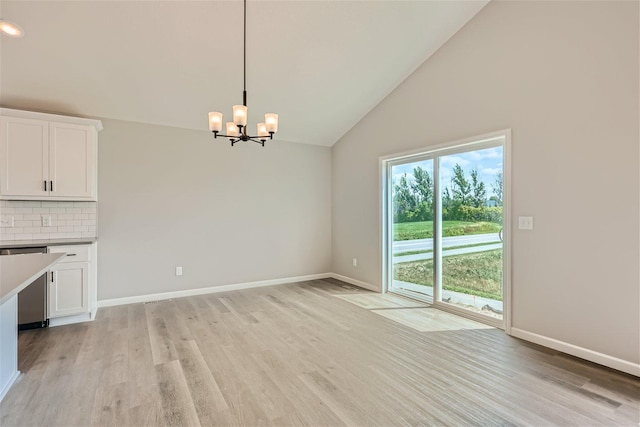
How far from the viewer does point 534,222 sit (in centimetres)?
307

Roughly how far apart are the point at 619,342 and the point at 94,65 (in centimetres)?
572

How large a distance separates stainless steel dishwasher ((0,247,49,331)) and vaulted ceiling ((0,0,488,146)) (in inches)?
77.7

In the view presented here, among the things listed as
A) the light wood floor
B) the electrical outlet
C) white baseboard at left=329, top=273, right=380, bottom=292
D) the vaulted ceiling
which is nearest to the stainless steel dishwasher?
the light wood floor

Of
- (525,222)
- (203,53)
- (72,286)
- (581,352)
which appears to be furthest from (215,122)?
(581,352)

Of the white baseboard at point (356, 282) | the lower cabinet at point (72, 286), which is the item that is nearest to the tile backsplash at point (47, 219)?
the lower cabinet at point (72, 286)

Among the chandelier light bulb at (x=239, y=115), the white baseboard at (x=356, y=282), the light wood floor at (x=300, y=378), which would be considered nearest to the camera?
the light wood floor at (x=300, y=378)

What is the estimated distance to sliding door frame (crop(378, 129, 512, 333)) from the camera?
3.28 meters

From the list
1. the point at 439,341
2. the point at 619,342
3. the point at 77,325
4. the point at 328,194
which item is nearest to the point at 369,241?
the point at 328,194

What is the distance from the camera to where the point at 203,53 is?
3.55m

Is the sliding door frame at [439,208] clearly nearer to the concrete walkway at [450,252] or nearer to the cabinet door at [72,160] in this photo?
the concrete walkway at [450,252]

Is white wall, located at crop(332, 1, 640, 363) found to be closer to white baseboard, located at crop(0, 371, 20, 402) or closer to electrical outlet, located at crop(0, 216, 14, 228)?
white baseboard, located at crop(0, 371, 20, 402)

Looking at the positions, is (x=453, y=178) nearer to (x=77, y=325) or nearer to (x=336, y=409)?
(x=336, y=409)

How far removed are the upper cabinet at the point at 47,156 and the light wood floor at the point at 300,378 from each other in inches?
62.3

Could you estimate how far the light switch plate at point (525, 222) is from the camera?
3100 millimetres
